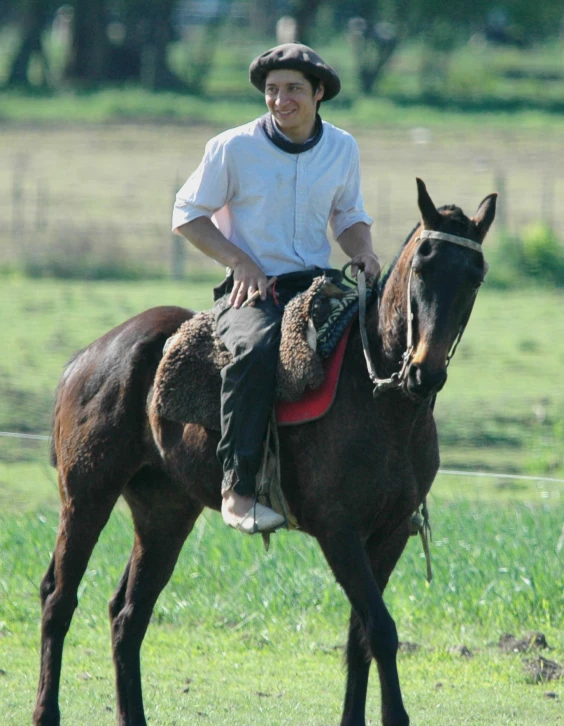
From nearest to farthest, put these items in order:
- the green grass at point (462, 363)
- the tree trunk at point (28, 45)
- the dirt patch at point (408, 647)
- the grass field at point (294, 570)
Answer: the grass field at point (294, 570) < the dirt patch at point (408, 647) < the green grass at point (462, 363) < the tree trunk at point (28, 45)

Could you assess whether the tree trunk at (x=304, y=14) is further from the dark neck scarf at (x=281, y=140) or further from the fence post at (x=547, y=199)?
the dark neck scarf at (x=281, y=140)

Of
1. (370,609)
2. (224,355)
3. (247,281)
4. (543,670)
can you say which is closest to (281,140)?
(247,281)

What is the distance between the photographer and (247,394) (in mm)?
4676

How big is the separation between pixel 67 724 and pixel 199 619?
1.42m

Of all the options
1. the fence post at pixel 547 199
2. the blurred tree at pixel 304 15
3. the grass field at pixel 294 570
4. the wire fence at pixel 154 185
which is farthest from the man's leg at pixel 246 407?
the blurred tree at pixel 304 15

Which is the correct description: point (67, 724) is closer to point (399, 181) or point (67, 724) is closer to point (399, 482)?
point (399, 482)

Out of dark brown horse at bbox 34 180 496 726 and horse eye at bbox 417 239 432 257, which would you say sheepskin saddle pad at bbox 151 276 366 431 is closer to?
dark brown horse at bbox 34 180 496 726

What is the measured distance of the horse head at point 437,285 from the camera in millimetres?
4176

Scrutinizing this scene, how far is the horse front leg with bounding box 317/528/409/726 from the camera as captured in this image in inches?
177

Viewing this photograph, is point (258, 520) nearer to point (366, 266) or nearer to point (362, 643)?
point (362, 643)

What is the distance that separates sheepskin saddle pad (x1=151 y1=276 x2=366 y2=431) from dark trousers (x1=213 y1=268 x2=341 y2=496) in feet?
0.17

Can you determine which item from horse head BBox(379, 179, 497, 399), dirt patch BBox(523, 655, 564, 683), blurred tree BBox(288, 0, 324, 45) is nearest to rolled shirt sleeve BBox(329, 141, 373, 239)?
horse head BBox(379, 179, 497, 399)

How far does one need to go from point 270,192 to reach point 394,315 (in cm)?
73

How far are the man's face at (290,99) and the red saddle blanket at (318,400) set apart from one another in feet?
2.56
